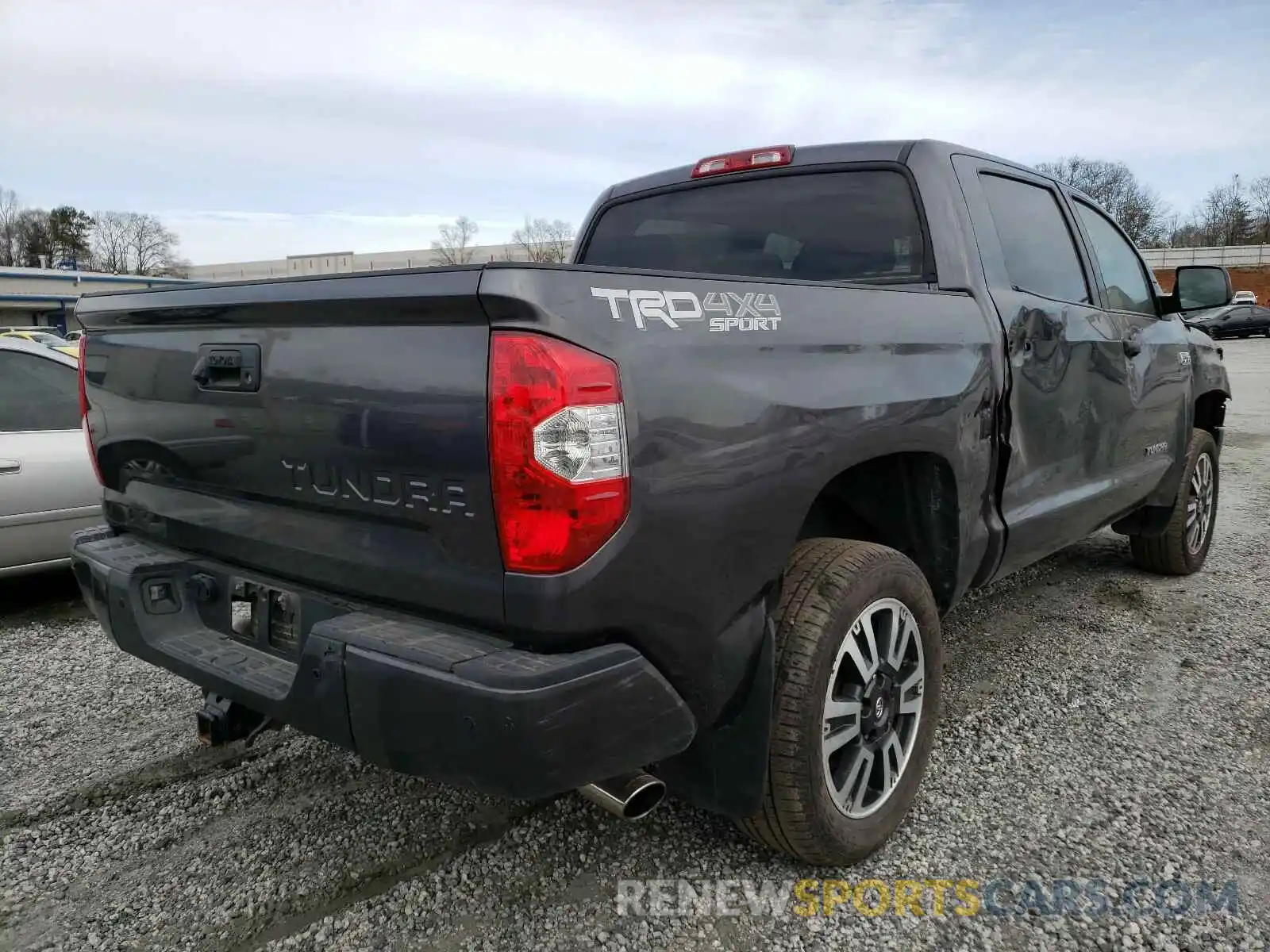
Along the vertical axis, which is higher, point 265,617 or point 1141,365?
point 1141,365

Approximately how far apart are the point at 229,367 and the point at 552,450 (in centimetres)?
99

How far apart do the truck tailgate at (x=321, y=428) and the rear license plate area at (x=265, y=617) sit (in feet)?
0.21

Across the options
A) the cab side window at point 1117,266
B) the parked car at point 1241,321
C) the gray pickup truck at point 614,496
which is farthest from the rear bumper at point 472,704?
the parked car at point 1241,321

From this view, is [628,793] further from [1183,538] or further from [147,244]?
[147,244]

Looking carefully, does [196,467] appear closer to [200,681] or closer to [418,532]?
[200,681]

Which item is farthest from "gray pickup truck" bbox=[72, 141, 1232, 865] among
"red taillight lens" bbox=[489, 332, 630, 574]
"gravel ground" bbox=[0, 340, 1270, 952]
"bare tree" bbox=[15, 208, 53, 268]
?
"bare tree" bbox=[15, 208, 53, 268]

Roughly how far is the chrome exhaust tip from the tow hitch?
914 millimetres

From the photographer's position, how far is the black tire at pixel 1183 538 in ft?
15.8

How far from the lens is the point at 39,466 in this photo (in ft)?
15.3

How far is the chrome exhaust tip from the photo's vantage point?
198cm

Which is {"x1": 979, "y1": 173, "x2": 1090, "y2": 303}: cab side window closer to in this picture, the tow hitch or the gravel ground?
the gravel ground

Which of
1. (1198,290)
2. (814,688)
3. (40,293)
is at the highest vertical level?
(40,293)

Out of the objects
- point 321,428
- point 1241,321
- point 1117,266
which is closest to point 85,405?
point 321,428

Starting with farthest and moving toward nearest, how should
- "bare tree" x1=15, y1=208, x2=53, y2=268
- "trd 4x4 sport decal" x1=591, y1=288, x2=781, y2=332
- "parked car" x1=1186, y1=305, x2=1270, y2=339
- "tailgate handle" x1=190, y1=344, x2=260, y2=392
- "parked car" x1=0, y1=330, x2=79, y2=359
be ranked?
"bare tree" x1=15, y1=208, x2=53, y2=268 → "parked car" x1=1186, y1=305, x2=1270, y2=339 → "parked car" x1=0, y1=330, x2=79, y2=359 → "tailgate handle" x1=190, y1=344, x2=260, y2=392 → "trd 4x4 sport decal" x1=591, y1=288, x2=781, y2=332
